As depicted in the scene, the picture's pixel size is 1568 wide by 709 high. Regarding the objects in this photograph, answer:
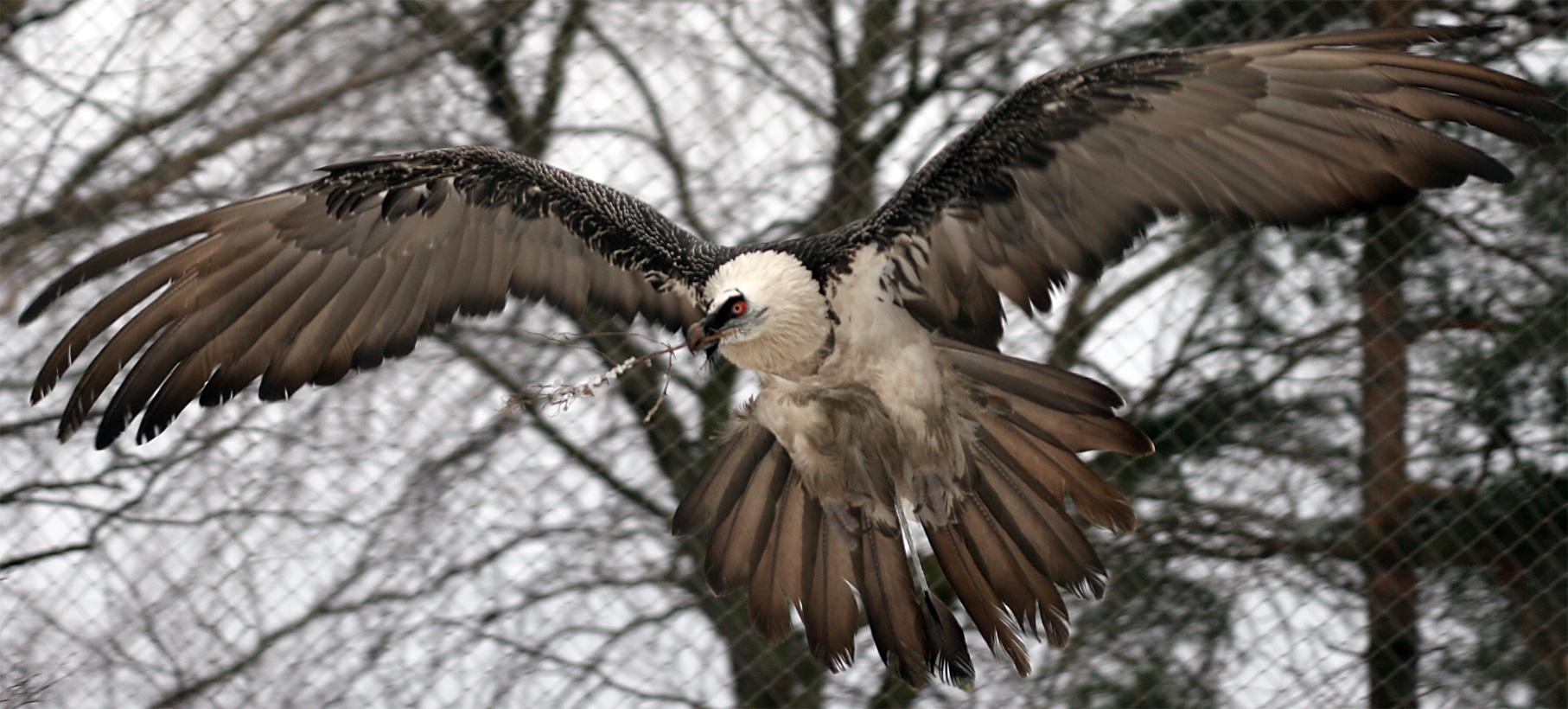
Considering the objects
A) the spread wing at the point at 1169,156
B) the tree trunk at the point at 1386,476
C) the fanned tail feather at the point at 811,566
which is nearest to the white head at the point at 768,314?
the spread wing at the point at 1169,156

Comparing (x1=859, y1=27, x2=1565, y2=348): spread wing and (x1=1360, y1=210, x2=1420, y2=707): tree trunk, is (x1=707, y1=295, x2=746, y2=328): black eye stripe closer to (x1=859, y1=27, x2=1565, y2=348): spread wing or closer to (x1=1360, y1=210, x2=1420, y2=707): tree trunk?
(x1=859, y1=27, x2=1565, y2=348): spread wing

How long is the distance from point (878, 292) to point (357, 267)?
964 millimetres

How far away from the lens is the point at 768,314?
327 centimetres

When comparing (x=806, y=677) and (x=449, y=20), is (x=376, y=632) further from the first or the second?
(x=449, y=20)

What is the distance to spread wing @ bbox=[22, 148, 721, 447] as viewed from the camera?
3.52 meters

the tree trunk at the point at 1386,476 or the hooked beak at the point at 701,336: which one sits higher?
the hooked beak at the point at 701,336

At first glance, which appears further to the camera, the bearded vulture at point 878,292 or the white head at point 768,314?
the white head at point 768,314

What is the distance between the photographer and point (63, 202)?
15.6ft

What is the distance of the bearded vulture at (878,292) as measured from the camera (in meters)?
3.13

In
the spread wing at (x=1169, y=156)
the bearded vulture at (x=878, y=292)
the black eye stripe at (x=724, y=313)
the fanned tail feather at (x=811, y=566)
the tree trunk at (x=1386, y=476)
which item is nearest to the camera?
the spread wing at (x=1169, y=156)

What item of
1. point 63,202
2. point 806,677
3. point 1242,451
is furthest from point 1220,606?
point 63,202

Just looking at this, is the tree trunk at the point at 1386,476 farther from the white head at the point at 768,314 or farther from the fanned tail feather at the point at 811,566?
the white head at the point at 768,314

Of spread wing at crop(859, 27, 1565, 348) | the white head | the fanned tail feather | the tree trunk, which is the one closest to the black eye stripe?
the white head

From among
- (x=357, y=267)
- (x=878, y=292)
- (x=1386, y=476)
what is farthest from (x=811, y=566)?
(x=1386, y=476)
